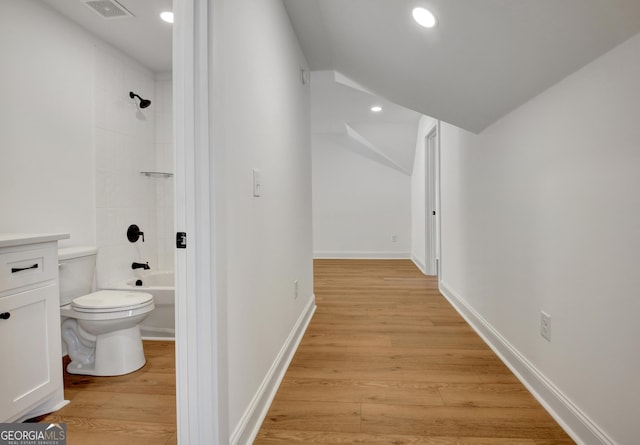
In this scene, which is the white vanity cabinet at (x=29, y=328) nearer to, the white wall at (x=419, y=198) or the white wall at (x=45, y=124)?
the white wall at (x=45, y=124)

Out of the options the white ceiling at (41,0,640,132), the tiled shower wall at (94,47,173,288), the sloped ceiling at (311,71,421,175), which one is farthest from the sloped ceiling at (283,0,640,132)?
the tiled shower wall at (94,47,173,288)

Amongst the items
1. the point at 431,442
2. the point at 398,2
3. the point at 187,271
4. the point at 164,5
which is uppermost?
the point at 164,5

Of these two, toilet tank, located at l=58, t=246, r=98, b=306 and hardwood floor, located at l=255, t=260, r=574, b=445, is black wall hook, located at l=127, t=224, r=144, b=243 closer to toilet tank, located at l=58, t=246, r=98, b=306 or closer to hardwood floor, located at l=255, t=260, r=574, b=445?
toilet tank, located at l=58, t=246, r=98, b=306

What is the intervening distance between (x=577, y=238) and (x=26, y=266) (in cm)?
235

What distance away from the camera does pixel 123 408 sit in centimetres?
172

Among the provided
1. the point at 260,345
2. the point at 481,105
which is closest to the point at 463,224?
the point at 481,105

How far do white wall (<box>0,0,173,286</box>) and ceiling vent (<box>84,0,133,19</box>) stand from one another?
31 centimetres

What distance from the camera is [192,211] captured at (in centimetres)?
107

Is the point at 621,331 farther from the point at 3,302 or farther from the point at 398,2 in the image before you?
the point at 3,302

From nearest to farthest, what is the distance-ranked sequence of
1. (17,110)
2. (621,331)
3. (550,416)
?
(621,331), (550,416), (17,110)

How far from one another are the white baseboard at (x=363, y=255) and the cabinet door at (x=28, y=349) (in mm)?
5062

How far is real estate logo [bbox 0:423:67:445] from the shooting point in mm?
1404

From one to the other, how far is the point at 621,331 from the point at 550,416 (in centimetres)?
60

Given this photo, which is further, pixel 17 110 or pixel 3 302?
pixel 17 110
